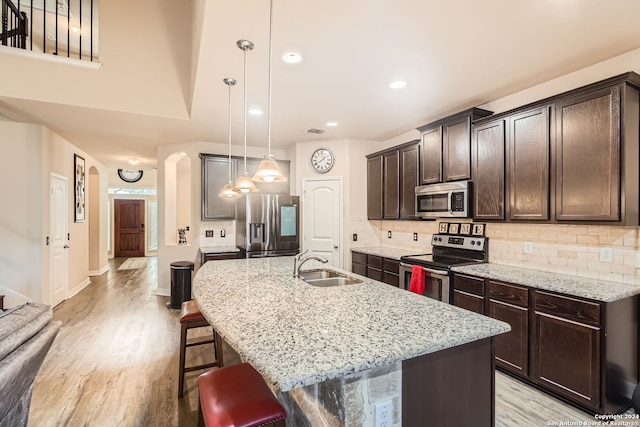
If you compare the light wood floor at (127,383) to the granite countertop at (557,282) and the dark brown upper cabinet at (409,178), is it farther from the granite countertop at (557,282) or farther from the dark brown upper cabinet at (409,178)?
the dark brown upper cabinet at (409,178)

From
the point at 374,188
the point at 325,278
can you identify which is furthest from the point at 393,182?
the point at 325,278

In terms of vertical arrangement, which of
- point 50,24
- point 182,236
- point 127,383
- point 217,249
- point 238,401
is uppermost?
point 50,24

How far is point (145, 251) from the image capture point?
33.3 ft

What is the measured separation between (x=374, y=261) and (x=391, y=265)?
363 mm

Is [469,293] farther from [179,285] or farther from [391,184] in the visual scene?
[179,285]

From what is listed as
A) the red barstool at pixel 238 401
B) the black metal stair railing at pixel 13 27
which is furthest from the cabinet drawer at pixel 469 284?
the black metal stair railing at pixel 13 27

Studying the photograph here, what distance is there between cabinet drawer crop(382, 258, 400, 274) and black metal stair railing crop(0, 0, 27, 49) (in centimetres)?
501

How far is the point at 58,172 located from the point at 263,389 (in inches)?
206

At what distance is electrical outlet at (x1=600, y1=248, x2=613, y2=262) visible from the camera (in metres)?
2.42

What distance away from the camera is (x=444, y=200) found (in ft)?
11.5

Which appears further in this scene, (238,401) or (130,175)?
(130,175)

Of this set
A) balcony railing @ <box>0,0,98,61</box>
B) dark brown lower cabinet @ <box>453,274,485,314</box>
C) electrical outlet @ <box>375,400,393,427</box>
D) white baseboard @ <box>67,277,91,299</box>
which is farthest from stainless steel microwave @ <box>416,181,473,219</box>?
white baseboard @ <box>67,277,91,299</box>

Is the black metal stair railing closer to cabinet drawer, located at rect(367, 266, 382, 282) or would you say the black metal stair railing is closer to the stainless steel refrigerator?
the stainless steel refrigerator

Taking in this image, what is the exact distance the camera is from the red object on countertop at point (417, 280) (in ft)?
10.9
